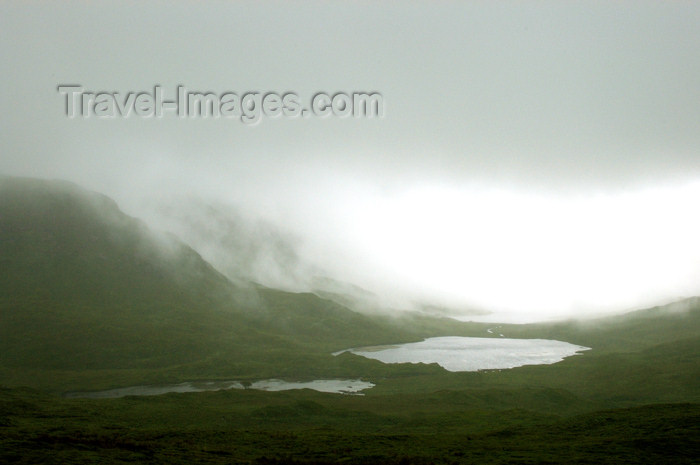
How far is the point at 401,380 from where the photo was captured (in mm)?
175500

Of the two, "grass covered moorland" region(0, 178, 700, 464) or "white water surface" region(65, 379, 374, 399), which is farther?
"white water surface" region(65, 379, 374, 399)

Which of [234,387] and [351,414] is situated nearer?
[351,414]

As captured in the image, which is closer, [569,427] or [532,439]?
[532,439]

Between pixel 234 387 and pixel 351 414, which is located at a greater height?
pixel 351 414

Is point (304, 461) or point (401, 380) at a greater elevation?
point (304, 461)

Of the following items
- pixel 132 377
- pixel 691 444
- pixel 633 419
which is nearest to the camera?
pixel 691 444

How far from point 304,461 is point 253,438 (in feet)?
56.7

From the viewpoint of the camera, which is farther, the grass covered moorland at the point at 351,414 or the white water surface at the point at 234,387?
the white water surface at the point at 234,387

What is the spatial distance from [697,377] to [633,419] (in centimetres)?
9036

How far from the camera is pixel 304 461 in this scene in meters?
59.0

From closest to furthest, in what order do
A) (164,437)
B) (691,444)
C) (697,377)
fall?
1. (691,444)
2. (164,437)
3. (697,377)

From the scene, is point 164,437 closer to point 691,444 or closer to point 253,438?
point 253,438

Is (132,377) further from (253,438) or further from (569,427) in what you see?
(569,427)

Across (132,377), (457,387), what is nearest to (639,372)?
(457,387)
